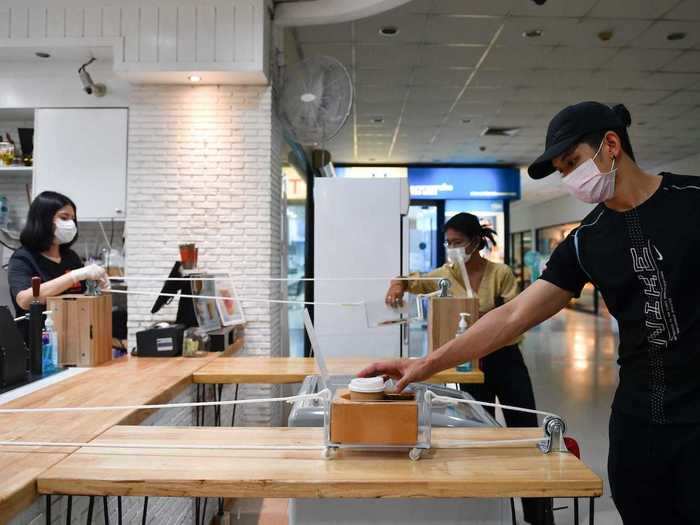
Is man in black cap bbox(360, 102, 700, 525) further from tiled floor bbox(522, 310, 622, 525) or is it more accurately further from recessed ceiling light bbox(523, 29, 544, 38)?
recessed ceiling light bbox(523, 29, 544, 38)

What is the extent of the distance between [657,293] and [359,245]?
330cm

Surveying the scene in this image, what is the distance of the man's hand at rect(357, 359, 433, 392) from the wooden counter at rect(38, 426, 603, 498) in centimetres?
19

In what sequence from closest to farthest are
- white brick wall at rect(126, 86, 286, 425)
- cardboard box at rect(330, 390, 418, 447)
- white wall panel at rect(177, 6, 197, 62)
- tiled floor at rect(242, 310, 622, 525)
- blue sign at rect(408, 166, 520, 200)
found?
cardboard box at rect(330, 390, 418, 447) → tiled floor at rect(242, 310, 622, 525) → white wall panel at rect(177, 6, 197, 62) → white brick wall at rect(126, 86, 286, 425) → blue sign at rect(408, 166, 520, 200)

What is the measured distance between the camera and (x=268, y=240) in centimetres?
443

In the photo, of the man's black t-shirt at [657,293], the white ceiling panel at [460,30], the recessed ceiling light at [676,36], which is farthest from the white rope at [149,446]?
the recessed ceiling light at [676,36]

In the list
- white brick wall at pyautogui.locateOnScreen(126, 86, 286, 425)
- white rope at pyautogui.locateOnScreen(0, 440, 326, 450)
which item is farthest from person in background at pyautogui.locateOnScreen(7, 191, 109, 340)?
white rope at pyautogui.locateOnScreen(0, 440, 326, 450)

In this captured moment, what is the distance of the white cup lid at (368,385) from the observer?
1395 mm

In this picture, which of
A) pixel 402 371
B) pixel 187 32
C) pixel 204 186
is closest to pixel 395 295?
pixel 402 371

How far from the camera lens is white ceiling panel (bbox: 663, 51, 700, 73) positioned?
221 inches

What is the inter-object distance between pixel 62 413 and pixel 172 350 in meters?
1.31

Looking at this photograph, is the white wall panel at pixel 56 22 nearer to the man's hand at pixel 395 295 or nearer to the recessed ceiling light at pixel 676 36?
the man's hand at pixel 395 295

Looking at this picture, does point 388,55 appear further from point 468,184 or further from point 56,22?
point 468,184

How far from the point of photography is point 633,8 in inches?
183

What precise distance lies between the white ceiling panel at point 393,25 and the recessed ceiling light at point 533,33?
978mm
